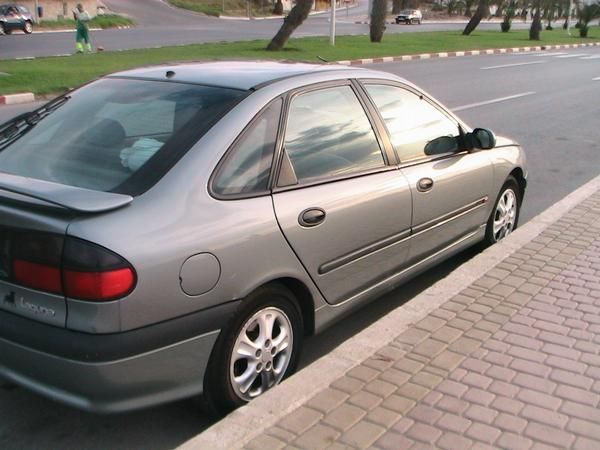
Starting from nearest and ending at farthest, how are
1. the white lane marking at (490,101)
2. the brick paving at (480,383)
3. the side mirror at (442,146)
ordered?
the brick paving at (480,383) < the side mirror at (442,146) < the white lane marking at (490,101)

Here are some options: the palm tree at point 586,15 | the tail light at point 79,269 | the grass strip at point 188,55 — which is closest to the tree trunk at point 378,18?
the grass strip at point 188,55

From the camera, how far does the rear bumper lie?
9.03 ft

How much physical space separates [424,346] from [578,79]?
773 inches

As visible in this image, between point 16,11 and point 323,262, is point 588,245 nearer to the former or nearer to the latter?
point 323,262

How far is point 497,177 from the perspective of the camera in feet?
17.3

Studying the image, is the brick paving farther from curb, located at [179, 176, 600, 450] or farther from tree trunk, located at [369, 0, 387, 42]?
tree trunk, located at [369, 0, 387, 42]

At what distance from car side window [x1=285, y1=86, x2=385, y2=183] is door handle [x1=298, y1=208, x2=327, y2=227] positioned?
171 mm

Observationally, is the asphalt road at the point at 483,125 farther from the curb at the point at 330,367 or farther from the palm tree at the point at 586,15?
the palm tree at the point at 586,15

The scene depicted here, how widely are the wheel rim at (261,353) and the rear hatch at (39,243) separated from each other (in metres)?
0.81

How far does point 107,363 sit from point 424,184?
2.31 m

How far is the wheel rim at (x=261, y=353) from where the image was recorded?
3.24m

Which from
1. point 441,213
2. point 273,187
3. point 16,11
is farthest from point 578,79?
point 16,11

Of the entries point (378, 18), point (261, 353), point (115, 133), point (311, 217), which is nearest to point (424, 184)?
point (311, 217)

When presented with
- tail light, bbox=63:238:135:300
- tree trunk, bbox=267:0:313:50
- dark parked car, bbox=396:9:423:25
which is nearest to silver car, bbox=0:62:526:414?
tail light, bbox=63:238:135:300
